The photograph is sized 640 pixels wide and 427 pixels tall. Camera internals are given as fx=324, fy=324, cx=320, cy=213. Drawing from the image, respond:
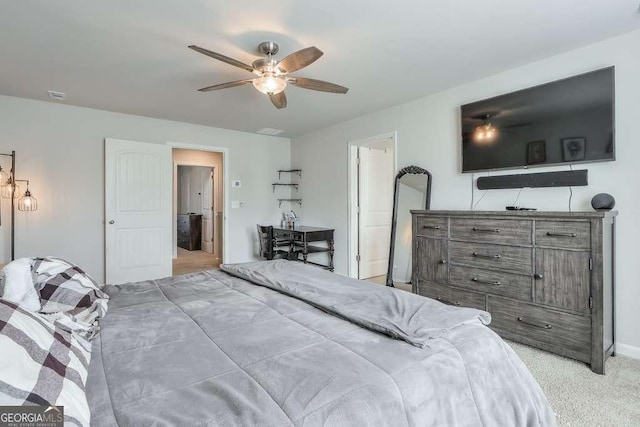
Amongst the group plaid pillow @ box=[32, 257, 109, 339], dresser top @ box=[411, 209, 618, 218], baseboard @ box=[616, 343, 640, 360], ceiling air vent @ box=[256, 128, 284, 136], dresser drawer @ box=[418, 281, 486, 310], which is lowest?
baseboard @ box=[616, 343, 640, 360]

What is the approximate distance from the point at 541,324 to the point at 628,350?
672mm

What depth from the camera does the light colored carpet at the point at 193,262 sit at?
5.72 meters

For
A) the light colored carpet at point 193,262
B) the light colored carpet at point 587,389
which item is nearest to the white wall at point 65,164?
the light colored carpet at point 193,262

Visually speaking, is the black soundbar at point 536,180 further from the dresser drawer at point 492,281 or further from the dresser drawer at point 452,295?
the dresser drawer at point 452,295

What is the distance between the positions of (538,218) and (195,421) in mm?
2636

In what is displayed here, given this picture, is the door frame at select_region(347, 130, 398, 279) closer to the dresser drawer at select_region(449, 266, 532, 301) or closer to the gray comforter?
the dresser drawer at select_region(449, 266, 532, 301)

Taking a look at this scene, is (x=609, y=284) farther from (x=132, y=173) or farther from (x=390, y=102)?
→ (x=132, y=173)

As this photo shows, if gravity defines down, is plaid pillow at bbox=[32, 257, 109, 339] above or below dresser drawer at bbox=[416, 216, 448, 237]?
below

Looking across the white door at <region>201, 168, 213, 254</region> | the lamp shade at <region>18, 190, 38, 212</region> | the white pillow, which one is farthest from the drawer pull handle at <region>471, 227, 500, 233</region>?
the white door at <region>201, 168, 213, 254</region>

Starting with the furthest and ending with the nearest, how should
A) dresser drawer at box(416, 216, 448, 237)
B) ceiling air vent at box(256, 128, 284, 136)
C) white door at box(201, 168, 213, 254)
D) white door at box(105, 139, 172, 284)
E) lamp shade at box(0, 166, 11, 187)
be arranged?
1. white door at box(201, 168, 213, 254)
2. ceiling air vent at box(256, 128, 284, 136)
3. white door at box(105, 139, 172, 284)
4. lamp shade at box(0, 166, 11, 187)
5. dresser drawer at box(416, 216, 448, 237)

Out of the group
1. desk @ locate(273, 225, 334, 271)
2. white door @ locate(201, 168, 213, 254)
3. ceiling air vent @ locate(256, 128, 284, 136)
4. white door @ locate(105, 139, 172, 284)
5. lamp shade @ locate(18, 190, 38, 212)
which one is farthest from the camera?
white door @ locate(201, 168, 213, 254)

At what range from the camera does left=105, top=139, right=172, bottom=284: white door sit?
4262mm

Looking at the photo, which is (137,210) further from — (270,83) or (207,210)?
(207,210)

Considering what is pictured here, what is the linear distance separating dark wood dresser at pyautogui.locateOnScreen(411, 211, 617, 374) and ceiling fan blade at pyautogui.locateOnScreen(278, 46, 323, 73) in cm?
182
